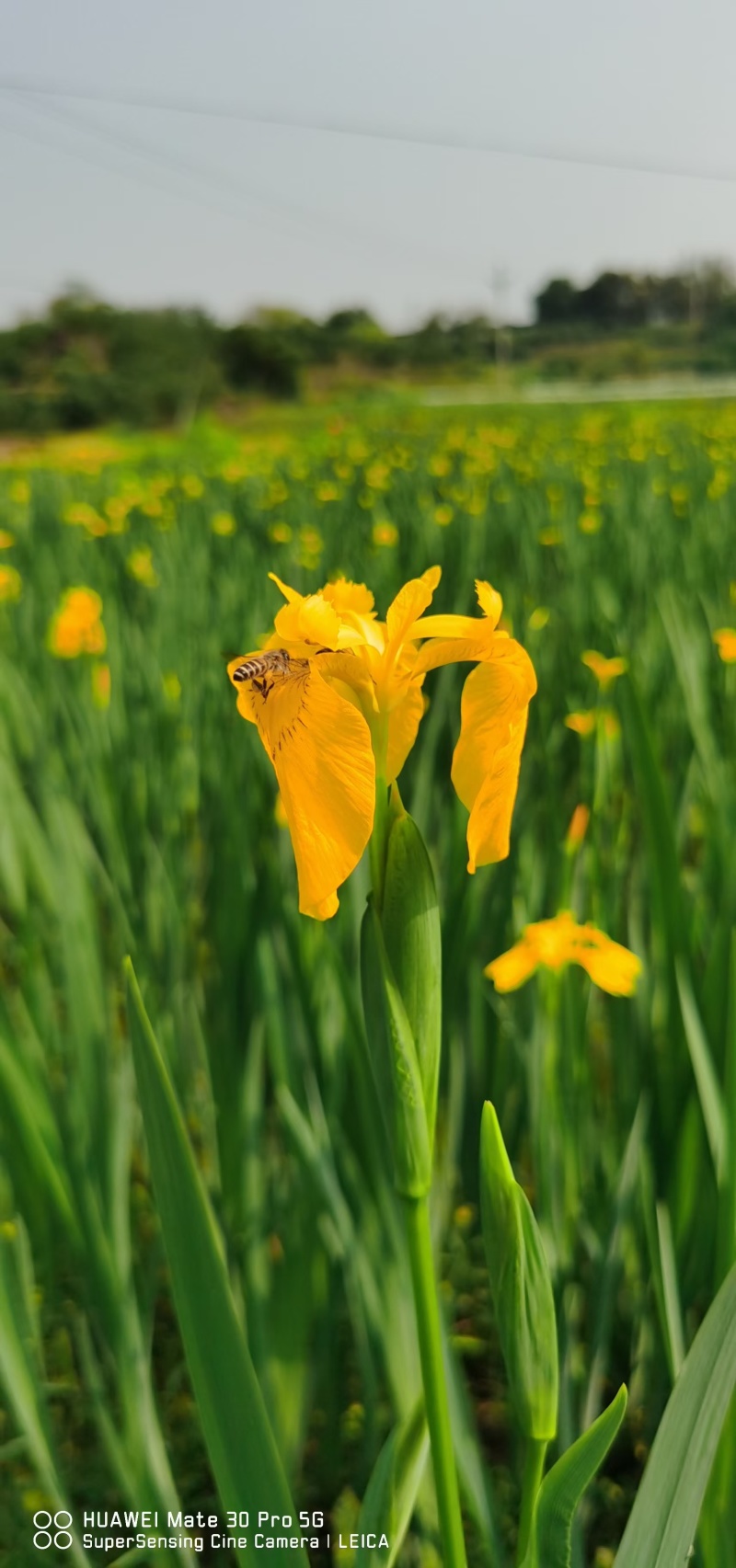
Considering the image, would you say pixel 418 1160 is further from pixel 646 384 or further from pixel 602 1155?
pixel 646 384

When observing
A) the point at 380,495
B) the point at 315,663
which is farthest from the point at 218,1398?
the point at 380,495

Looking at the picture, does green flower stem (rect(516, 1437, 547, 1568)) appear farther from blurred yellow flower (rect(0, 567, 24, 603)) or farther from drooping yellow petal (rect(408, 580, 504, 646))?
blurred yellow flower (rect(0, 567, 24, 603))

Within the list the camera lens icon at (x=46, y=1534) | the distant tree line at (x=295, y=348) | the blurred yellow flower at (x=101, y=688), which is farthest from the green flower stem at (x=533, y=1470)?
the distant tree line at (x=295, y=348)

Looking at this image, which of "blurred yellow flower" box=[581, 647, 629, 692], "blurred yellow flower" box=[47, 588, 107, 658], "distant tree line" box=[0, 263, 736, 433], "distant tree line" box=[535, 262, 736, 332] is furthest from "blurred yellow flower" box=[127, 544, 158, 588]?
"distant tree line" box=[535, 262, 736, 332]

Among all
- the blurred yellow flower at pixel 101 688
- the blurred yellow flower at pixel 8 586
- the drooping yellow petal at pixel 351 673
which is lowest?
the blurred yellow flower at pixel 101 688

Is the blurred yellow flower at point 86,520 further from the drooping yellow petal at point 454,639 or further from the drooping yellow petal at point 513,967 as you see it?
the drooping yellow petal at point 454,639

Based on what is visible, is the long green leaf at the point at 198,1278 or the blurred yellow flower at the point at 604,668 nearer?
the long green leaf at the point at 198,1278
